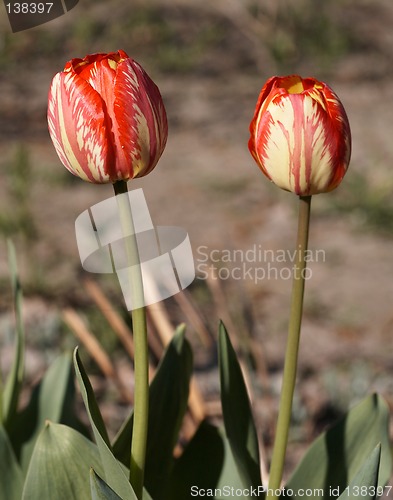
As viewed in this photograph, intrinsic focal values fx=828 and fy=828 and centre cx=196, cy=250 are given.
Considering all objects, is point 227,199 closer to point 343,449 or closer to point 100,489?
point 343,449

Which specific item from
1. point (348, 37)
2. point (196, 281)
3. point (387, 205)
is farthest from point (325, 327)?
point (348, 37)

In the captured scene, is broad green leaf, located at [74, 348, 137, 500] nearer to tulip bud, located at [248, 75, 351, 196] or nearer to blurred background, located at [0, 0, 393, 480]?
tulip bud, located at [248, 75, 351, 196]

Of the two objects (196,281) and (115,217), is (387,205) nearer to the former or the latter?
(196,281)

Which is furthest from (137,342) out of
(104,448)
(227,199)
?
(227,199)

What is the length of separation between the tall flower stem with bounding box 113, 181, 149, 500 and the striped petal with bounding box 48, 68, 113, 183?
0.03 metres

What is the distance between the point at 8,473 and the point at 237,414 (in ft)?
0.88

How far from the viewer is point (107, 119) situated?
66 centimetres

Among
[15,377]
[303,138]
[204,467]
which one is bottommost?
[204,467]

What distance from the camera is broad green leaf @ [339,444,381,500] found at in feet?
2.31

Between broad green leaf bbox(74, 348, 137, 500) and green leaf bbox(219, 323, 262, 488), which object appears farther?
green leaf bbox(219, 323, 262, 488)

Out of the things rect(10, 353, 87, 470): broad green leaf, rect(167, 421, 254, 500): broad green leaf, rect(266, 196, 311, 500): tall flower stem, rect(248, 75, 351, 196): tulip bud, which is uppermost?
rect(248, 75, 351, 196): tulip bud

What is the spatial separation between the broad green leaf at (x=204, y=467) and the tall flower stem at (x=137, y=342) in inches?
7.9

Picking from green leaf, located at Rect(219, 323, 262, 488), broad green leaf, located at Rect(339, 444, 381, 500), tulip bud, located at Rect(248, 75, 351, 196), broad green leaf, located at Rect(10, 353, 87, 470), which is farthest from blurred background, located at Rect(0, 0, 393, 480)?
tulip bud, located at Rect(248, 75, 351, 196)

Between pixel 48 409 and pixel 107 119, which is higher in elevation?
pixel 107 119
